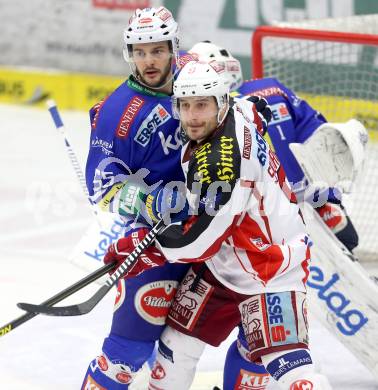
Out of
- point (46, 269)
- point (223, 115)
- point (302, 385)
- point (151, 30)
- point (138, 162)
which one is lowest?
point (46, 269)

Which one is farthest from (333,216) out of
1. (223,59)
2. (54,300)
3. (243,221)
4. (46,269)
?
(46,269)

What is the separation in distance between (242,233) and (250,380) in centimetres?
69

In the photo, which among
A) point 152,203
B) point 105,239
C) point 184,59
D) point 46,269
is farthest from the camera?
point 46,269

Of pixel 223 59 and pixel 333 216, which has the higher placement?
pixel 223 59

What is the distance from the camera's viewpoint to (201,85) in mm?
3273

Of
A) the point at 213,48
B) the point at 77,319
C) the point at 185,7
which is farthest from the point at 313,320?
the point at 185,7

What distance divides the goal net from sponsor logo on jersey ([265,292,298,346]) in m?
1.86

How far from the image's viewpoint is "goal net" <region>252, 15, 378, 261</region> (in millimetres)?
5133

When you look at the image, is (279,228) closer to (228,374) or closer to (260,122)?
(260,122)

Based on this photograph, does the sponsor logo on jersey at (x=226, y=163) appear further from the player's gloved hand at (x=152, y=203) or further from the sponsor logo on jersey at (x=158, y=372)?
the sponsor logo on jersey at (x=158, y=372)

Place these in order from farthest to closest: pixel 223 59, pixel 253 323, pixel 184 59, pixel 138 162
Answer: pixel 223 59 < pixel 184 59 < pixel 138 162 < pixel 253 323

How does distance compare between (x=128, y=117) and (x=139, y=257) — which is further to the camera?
(x=128, y=117)

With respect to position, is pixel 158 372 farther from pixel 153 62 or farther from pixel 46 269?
pixel 46 269

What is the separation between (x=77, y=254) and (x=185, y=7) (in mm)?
3406
